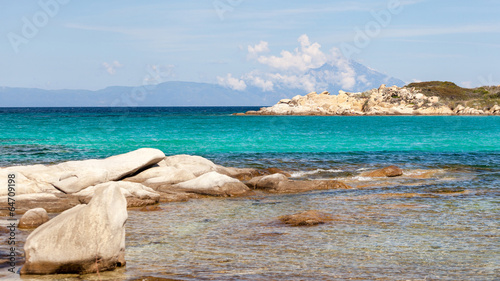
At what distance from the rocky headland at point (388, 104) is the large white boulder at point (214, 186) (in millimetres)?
141732

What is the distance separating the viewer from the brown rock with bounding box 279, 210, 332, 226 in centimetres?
1636

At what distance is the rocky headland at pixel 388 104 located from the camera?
164625 mm

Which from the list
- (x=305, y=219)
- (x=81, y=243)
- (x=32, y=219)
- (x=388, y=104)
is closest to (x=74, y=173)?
(x=32, y=219)

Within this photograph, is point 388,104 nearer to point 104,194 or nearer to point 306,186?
point 306,186

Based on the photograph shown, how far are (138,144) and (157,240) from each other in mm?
39012

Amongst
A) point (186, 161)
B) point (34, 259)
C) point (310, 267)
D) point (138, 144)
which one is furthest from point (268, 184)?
point (138, 144)

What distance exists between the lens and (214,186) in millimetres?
22875

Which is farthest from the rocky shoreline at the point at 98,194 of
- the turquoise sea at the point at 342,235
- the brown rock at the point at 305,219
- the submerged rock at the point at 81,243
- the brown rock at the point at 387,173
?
the brown rock at the point at 305,219

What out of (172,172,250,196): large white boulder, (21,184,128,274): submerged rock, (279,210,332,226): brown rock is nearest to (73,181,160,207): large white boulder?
(172,172,250,196): large white boulder

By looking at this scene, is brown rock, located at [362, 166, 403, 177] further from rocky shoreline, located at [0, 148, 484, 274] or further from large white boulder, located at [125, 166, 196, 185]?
large white boulder, located at [125, 166, 196, 185]

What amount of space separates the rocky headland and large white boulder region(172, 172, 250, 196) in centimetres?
14173

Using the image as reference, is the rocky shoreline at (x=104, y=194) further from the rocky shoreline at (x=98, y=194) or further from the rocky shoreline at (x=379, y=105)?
the rocky shoreline at (x=379, y=105)

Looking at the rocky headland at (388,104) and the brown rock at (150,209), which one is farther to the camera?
the rocky headland at (388,104)

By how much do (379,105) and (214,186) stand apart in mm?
151998
